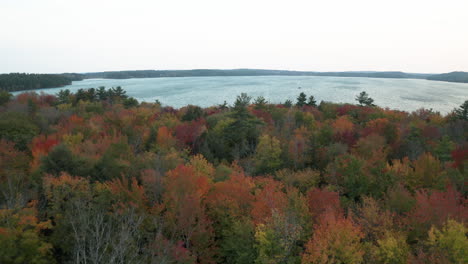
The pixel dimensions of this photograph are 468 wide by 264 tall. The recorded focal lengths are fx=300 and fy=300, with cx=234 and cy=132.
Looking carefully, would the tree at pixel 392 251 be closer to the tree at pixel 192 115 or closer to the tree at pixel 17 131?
the tree at pixel 17 131

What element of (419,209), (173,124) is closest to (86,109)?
(173,124)

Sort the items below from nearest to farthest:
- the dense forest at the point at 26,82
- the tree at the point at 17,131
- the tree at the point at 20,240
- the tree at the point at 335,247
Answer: the tree at the point at 20,240
the tree at the point at 335,247
the tree at the point at 17,131
the dense forest at the point at 26,82

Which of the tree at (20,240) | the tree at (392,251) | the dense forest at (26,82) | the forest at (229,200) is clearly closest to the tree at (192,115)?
the forest at (229,200)

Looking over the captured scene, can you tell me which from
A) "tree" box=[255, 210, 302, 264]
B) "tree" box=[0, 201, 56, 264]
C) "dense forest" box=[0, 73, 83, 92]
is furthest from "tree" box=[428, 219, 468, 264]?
"dense forest" box=[0, 73, 83, 92]

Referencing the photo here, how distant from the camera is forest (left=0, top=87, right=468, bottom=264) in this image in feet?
51.7

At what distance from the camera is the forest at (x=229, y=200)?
620 inches

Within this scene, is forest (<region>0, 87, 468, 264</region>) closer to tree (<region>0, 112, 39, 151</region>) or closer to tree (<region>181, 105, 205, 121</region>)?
tree (<region>0, 112, 39, 151</region>)

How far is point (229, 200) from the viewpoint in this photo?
808 inches

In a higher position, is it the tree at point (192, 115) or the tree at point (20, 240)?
the tree at point (192, 115)

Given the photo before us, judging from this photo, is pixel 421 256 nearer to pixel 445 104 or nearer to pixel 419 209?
pixel 419 209

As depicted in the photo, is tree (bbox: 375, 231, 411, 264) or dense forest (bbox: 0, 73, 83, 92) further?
dense forest (bbox: 0, 73, 83, 92)

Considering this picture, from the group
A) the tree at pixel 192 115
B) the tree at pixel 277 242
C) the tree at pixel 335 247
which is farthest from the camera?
the tree at pixel 192 115

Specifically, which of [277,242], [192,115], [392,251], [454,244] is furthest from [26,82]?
[454,244]

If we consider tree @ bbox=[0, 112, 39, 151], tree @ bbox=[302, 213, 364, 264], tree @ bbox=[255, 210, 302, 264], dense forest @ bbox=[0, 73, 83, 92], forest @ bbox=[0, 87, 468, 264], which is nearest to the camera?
tree @ bbox=[302, 213, 364, 264]
